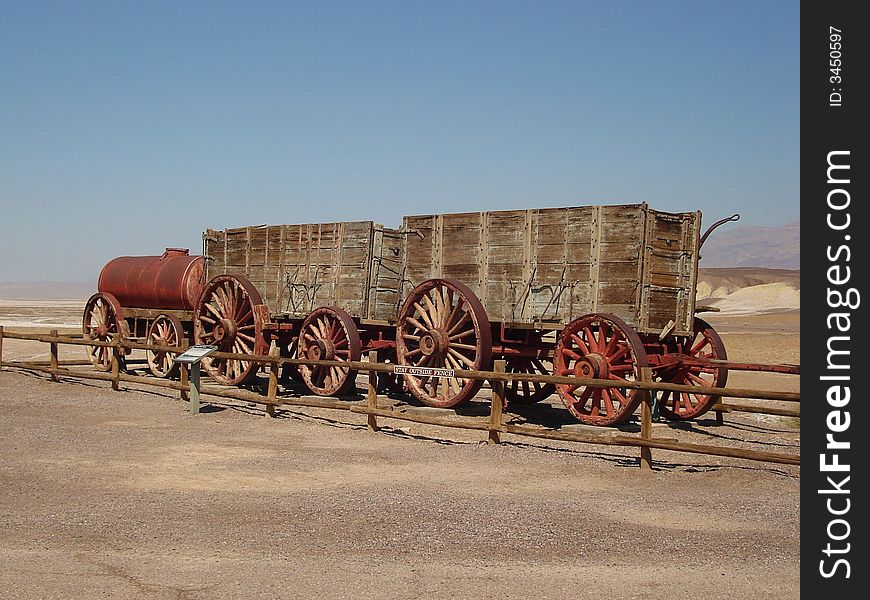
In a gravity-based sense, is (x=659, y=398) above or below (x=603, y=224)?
below

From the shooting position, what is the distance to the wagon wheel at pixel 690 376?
13.4 meters

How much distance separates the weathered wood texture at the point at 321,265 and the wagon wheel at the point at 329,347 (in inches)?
13.4

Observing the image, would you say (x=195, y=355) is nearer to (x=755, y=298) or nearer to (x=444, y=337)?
(x=444, y=337)

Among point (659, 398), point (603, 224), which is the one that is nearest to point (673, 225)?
point (603, 224)

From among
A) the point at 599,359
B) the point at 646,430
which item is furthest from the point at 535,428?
the point at 599,359

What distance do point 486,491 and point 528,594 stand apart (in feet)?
9.87

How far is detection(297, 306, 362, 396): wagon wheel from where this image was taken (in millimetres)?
15137

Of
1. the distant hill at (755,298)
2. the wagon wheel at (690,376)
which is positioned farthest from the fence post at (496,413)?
the distant hill at (755,298)

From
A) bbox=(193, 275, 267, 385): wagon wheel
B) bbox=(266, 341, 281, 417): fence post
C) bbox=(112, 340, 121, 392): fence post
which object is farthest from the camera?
bbox=(193, 275, 267, 385): wagon wheel

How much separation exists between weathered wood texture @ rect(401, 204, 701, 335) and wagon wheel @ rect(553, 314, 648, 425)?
310 mm

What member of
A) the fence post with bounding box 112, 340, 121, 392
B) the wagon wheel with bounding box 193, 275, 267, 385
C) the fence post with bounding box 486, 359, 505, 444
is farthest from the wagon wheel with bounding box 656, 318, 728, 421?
the fence post with bounding box 112, 340, 121, 392

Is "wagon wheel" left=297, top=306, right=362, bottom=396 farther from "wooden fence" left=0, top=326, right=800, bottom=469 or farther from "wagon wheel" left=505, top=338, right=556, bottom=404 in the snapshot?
"wagon wheel" left=505, top=338, right=556, bottom=404
